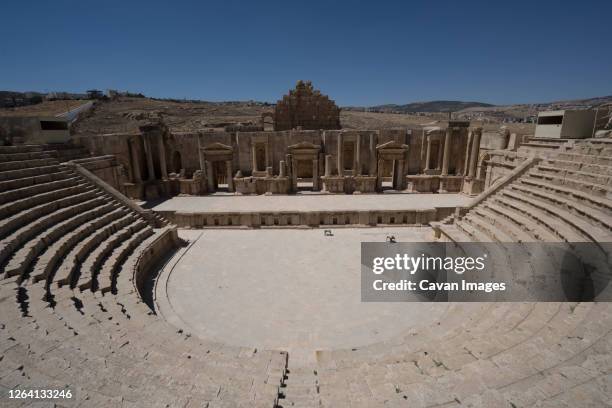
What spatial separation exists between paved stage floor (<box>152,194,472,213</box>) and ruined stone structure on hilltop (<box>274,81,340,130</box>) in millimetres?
8853

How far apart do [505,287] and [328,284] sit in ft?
17.1

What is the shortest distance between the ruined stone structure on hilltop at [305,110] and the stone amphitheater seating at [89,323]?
674 inches

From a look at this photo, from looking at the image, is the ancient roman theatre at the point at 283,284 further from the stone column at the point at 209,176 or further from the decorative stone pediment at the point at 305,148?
the stone column at the point at 209,176

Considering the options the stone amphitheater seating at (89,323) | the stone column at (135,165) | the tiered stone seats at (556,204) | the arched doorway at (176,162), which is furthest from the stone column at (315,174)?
the stone column at (135,165)

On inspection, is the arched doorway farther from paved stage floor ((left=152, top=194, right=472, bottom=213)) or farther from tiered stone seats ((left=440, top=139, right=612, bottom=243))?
tiered stone seats ((left=440, top=139, right=612, bottom=243))

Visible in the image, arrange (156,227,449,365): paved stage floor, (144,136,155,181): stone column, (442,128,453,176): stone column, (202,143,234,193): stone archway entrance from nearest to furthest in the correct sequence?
(156,227,449,365): paved stage floor < (144,136,155,181): stone column < (442,128,453,176): stone column < (202,143,234,193): stone archway entrance

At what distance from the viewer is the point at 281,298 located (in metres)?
9.45

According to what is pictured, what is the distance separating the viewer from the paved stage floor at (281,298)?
7.86 m

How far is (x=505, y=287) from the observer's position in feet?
28.4

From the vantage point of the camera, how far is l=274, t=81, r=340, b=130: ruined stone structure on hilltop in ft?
85.6

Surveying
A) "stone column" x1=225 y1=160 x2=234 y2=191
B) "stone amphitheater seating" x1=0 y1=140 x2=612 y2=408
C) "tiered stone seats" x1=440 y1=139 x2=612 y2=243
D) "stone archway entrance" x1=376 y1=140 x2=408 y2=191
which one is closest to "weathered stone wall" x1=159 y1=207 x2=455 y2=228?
"tiered stone seats" x1=440 y1=139 x2=612 y2=243

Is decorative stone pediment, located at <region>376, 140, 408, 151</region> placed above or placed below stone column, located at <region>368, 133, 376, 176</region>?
above

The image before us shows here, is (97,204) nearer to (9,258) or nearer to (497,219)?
(9,258)

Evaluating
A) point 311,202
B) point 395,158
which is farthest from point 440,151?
point 311,202
